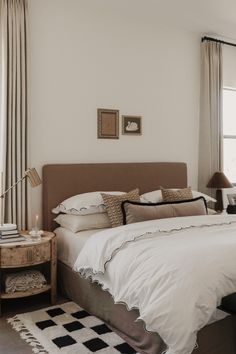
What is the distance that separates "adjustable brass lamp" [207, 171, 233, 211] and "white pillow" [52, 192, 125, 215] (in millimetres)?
1814

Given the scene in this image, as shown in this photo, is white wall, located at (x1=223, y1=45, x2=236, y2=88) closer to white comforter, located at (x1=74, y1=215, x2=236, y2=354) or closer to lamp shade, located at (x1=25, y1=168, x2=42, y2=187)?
white comforter, located at (x1=74, y1=215, x2=236, y2=354)

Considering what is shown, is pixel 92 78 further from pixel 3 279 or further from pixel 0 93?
pixel 3 279

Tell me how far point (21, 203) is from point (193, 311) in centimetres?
204

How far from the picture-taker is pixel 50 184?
351 cm

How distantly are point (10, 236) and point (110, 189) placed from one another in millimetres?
1271

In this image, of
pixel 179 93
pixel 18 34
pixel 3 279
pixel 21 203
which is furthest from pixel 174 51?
pixel 3 279

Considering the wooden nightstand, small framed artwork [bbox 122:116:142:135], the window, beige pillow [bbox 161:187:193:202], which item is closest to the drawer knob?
the wooden nightstand

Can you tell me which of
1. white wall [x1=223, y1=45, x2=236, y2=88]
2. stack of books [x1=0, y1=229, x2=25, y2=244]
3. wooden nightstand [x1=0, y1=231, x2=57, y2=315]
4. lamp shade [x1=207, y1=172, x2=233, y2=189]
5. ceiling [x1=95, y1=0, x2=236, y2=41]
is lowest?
wooden nightstand [x1=0, y1=231, x2=57, y2=315]

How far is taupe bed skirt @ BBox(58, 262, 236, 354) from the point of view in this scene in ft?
6.64

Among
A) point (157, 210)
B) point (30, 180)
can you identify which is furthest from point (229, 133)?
point (30, 180)

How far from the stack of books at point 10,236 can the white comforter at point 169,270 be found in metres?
0.56

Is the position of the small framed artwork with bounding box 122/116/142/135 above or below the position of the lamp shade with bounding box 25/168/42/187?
above

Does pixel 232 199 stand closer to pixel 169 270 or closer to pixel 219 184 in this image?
pixel 219 184

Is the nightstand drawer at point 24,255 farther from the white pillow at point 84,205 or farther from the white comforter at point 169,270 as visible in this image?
the white pillow at point 84,205
